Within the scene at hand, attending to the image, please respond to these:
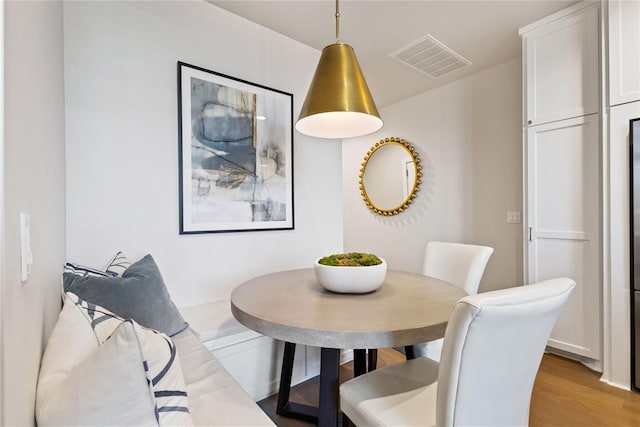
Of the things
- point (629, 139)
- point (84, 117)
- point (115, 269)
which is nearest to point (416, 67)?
point (629, 139)

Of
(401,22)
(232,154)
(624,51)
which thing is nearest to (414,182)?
(401,22)

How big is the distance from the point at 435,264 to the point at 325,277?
110 cm

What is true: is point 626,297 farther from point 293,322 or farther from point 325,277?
point 293,322

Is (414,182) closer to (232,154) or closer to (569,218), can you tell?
(569,218)

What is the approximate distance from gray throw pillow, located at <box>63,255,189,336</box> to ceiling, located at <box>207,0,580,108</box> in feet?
5.97

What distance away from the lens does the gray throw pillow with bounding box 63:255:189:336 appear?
3.92 feet

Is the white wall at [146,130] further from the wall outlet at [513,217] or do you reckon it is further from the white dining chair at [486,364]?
the wall outlet at [513,217]

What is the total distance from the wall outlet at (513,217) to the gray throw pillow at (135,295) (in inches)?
111

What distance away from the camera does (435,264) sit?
2.13 metres

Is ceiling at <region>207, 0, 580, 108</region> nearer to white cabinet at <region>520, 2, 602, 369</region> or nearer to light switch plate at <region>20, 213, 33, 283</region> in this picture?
white cabinet at <region>520, 2, 602, 369</region>

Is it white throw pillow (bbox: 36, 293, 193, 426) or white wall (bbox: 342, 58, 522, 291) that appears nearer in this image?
white throw pillow (bbox: 36, 293, 193, 426)

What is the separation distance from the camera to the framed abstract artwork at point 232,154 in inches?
74.8

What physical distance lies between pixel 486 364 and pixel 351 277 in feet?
1.94

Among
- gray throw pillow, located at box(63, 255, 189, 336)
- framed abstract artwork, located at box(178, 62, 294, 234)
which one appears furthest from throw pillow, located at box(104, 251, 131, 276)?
framed abstract artwork, located at box(178, 62, 294, 234)
